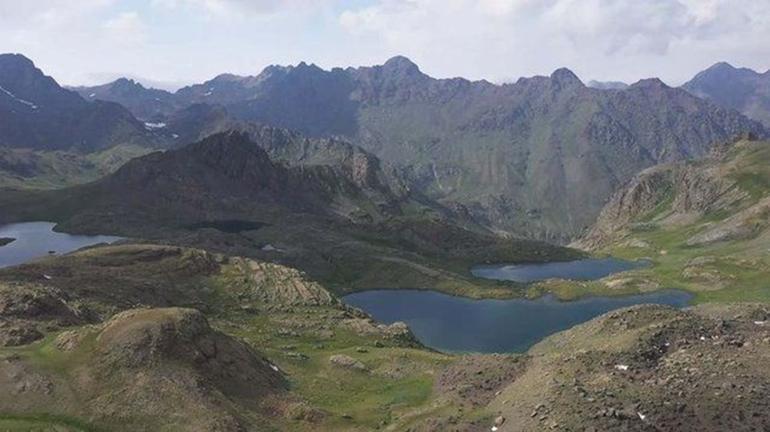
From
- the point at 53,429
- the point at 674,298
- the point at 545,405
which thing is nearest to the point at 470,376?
the point at 545,405

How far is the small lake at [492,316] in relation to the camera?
5876 inches

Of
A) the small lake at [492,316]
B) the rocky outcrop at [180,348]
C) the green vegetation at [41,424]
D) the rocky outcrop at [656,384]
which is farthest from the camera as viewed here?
the small lake at [492,316]

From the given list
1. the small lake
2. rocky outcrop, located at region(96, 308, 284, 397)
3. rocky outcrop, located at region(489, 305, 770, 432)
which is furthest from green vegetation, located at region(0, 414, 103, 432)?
the small lake

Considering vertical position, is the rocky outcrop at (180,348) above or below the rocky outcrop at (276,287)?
above

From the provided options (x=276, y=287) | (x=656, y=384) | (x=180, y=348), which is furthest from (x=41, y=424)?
(x=276, y=287)

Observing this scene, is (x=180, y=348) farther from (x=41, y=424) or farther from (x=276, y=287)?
(x=276, y=287)

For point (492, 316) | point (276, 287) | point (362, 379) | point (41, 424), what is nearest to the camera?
point (41, 424)

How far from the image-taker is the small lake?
490ft

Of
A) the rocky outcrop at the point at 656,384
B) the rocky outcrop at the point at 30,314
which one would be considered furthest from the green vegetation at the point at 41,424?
the rocky outcrop at the point at 656,384

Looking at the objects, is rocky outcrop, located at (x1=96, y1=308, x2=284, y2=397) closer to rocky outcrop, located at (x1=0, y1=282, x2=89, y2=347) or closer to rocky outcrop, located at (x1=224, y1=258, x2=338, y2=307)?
rocky outcrop, located at (x1=0, y1=282, x2=89, y2=347)

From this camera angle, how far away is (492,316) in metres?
174

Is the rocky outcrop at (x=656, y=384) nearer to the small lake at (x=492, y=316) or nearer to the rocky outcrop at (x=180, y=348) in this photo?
the rocky outcrop at (x=180, y=348)

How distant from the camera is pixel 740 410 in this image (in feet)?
152

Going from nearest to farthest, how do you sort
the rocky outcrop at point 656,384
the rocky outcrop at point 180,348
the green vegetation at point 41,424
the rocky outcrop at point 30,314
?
the rocky outcrop at point 656,384 < the green vegetation at point 41,424 < the rocky outcrop at point 180,348 < the rocky outcrop at point 30,314
